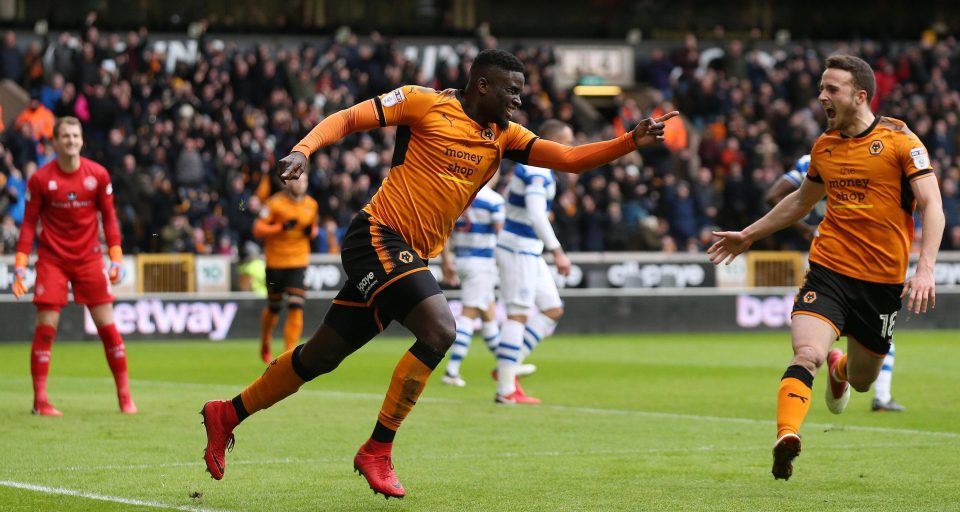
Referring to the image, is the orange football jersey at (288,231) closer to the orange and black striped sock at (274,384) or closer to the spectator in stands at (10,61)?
the orange and black striped sock at (274,384)

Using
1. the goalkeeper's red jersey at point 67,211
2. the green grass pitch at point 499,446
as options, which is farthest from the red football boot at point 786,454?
the goalkeeper's red jersey at point 67,211

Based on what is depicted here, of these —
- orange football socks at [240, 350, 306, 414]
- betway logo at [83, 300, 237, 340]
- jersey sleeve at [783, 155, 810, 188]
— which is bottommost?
betway logo at [83, 300, 237, 340]

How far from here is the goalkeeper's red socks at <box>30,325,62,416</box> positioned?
39.2ft

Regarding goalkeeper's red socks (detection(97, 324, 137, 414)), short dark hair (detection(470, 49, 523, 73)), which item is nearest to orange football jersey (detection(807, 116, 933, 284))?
short dark hair (detection(470, 49, 523, 73))

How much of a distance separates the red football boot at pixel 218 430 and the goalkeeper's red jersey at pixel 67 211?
4.16 meters

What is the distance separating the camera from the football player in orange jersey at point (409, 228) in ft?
25.0

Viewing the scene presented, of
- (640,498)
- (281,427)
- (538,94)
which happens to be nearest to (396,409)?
(640,498)

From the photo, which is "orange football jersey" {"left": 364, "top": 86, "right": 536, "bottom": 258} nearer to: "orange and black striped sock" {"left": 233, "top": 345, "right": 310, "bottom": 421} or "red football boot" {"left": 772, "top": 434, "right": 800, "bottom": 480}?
"orange and black striped sock" {"left": 233, "top": 345, "right": 310, "bottom": 421}

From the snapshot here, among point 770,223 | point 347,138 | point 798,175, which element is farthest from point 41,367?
point 347,138

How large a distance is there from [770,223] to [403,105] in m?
2.13

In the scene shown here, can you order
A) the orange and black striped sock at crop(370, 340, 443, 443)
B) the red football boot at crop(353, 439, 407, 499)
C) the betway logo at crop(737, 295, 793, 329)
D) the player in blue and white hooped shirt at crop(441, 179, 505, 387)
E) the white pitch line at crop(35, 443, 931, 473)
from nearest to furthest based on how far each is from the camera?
the red football boot at crop(353, 439, 407, 499), the orange and black striped sock at crop(370, 340, 443, 443), the white pitch line at crop(35, 443, 931, 473), the player in blue and white hooped shirt at crop(441, 179, 505, 387), the betway logo at crop(737, 295, 793, 329)

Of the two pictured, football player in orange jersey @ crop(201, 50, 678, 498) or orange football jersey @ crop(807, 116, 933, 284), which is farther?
orange football jersey @ crop(807, 116, 933, 284)

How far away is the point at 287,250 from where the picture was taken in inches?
715

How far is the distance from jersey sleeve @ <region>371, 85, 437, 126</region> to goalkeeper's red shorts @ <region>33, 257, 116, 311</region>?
4.77m
